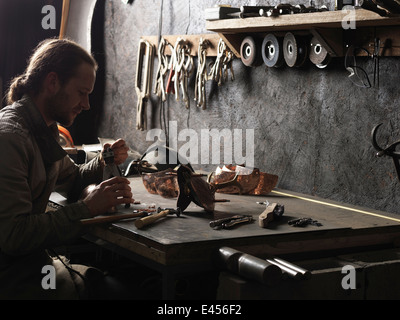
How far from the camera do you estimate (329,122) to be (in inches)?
136

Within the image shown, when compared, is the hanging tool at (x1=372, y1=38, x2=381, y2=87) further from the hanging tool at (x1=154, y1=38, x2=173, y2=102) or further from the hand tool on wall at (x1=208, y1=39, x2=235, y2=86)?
the hanging tool at (x1=154, y1=38, x2=173, y2=102)

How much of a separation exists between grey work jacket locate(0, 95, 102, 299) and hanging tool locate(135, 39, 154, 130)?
2363 mm

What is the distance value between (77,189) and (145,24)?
230cm

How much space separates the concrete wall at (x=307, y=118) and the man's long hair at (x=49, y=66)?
1.34 meters

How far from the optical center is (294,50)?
11.3ft

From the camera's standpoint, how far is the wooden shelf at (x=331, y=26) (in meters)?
2.78

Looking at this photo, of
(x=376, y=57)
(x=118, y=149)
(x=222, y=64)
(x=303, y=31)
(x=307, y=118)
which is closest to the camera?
(x=376, y=57)

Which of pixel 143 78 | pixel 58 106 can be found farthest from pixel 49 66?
pixel 143 78

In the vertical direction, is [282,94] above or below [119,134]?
above

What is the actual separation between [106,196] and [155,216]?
0.24 meters

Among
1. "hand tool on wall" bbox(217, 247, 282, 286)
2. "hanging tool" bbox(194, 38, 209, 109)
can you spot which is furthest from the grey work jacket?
"hanging tool" bbox(194, 38, 209, 109)

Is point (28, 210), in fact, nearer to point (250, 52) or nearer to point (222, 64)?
point (250, 52)

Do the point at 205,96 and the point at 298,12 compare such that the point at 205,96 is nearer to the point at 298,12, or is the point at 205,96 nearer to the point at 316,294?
the point at 298,12
